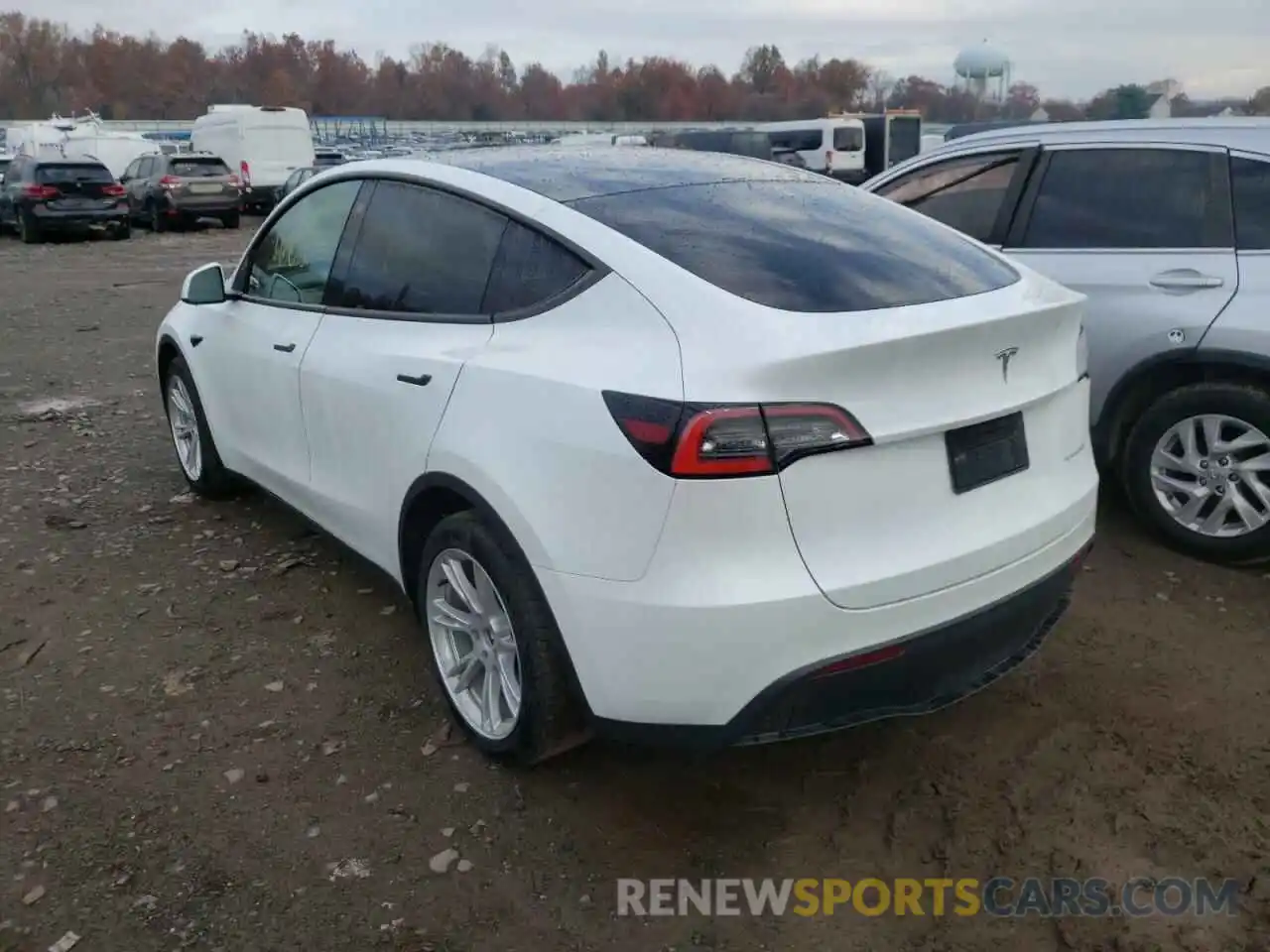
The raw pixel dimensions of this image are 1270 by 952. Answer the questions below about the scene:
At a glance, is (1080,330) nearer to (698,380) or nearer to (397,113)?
(698,380)

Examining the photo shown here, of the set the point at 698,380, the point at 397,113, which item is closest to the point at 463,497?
the point at 698,380

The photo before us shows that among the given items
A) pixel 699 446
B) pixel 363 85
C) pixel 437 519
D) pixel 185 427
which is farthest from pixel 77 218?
pixel 363 85

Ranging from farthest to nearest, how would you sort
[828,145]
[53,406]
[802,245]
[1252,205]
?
[828,145] < [53,406] < [1252,205] < [802,245]

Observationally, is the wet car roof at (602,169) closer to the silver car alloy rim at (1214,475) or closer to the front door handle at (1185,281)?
the front door handle at (1185,281)

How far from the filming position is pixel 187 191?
23312 millimetres

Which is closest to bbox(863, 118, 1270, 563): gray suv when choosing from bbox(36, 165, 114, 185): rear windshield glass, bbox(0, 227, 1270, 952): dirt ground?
bbox(0, 227, 1270, 952): dirt ground

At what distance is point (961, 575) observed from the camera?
2.69m

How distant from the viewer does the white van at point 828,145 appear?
35094mm

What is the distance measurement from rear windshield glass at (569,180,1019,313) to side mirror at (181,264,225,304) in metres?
2.24

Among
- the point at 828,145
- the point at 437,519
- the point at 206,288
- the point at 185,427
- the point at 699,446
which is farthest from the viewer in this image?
the point at 828,145

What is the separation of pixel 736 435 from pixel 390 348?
4.78ft

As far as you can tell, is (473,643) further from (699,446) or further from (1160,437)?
(1160,437)

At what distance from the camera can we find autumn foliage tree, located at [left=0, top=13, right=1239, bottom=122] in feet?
303

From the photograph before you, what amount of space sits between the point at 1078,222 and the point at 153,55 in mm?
107419
